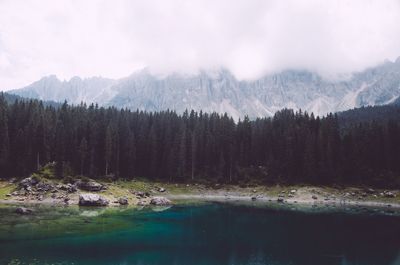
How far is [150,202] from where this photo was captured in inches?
4397

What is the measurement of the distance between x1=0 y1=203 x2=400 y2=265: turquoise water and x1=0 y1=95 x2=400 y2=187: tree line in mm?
47261

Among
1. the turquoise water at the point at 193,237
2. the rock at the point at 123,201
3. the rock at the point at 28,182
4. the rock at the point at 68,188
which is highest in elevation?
the rock at the point at 28,182

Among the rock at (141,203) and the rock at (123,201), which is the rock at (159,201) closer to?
the rock at (141,203)

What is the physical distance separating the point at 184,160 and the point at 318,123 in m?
63.6

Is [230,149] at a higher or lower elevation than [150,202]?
higher

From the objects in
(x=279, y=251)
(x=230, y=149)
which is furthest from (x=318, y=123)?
(x=279, y=251)

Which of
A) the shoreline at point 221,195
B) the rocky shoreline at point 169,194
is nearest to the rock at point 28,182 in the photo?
the rocky shoreline at point 169,194

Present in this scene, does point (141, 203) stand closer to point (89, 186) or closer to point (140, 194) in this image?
point (140, 194)

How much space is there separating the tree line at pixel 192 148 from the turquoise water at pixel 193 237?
47261 mm

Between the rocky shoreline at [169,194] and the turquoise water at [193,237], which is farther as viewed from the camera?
the rocky shoreline at [169,194]

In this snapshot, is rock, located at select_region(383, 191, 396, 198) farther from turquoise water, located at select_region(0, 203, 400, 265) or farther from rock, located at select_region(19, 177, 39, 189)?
rock, located at select_region(19, 177, 39, 189)

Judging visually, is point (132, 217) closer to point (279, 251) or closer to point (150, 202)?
point (150, 202)

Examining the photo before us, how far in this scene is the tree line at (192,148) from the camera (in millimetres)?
132375

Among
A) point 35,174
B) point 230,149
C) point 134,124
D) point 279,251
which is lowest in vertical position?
point 279,251
